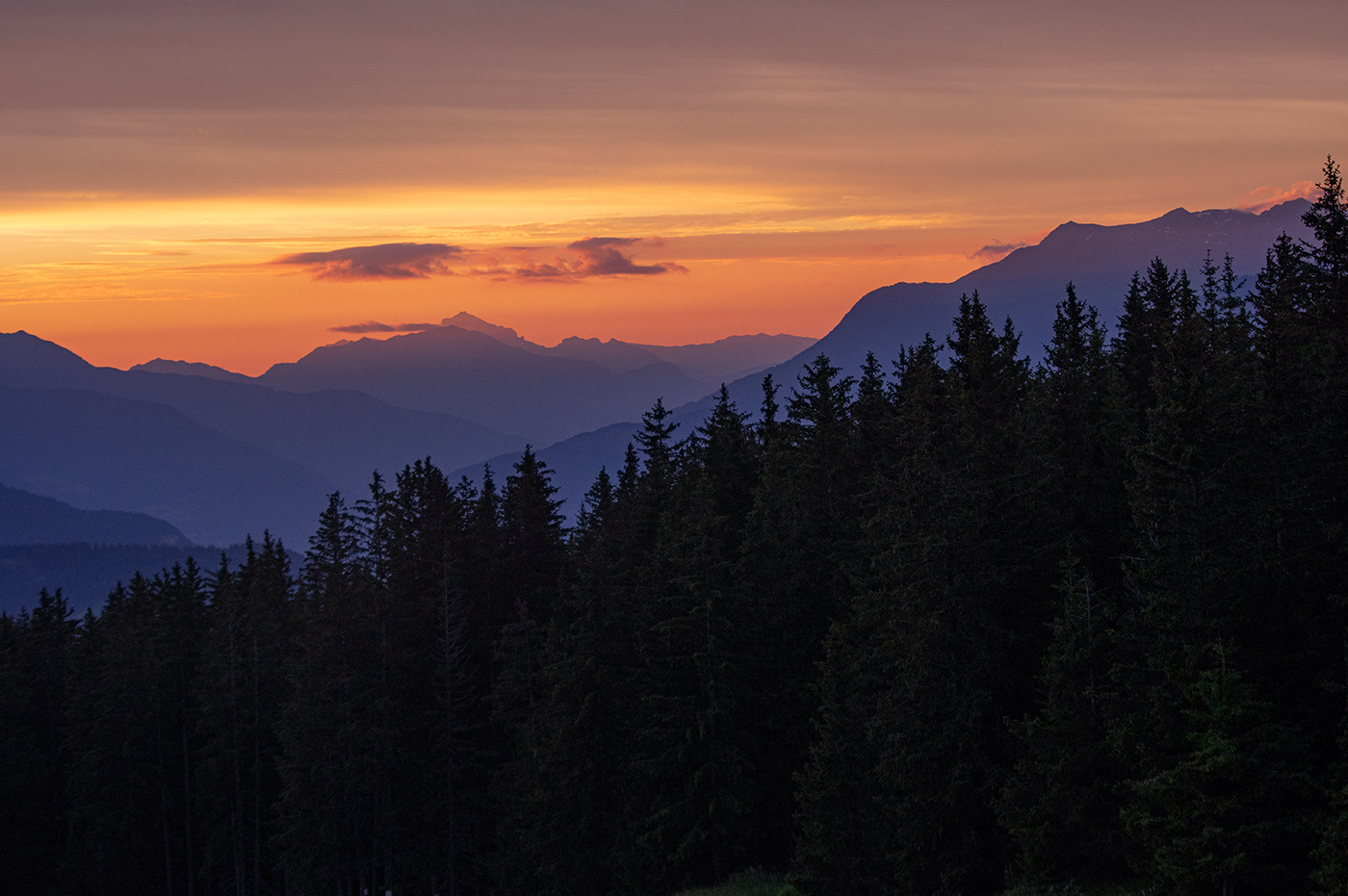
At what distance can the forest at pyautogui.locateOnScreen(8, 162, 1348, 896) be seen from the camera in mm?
23453

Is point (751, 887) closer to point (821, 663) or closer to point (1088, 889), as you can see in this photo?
point (821, 663)

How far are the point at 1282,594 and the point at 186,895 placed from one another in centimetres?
6918

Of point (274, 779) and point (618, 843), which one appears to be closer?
point (618, 843)

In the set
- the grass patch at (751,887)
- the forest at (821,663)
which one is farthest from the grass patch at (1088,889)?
the grass patch at (751,887)

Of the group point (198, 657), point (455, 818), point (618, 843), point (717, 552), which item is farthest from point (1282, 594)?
point (198, 657)

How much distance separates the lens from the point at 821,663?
33844mm

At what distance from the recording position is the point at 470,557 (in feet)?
199

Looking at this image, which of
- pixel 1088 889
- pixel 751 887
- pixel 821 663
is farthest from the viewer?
pixel 751 887

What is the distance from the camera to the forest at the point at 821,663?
2345 cm

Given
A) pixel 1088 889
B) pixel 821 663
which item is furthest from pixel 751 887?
pixel 1088 889

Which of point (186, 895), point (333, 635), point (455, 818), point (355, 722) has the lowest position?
point (186, 895)

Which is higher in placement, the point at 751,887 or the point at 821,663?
the point at 821,663

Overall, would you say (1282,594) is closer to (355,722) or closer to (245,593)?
(355,722)

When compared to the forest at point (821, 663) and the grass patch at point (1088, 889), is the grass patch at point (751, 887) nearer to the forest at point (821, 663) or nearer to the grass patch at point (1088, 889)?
the forest at point (821, 663)
